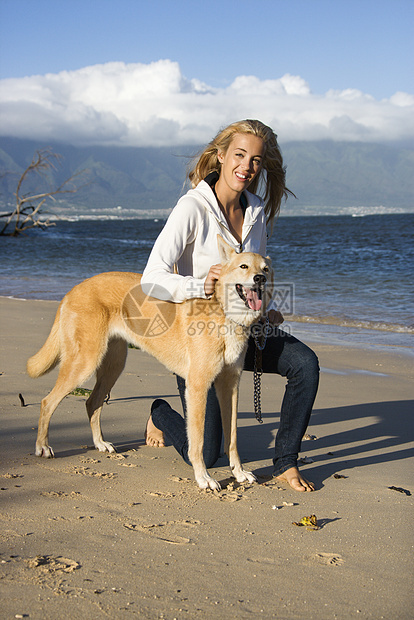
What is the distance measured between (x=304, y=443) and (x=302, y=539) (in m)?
1.84

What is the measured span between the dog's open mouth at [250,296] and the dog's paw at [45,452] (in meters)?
1.72

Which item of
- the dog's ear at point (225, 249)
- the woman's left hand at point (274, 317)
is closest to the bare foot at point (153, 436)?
the woman's left hand at point (274, 317)

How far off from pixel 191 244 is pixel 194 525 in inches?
74.7

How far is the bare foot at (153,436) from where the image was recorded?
4.29m

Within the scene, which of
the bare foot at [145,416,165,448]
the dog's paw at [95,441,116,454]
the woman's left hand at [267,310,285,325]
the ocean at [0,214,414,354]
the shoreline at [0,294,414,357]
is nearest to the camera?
the woman's left hand at [267,310,285,325]

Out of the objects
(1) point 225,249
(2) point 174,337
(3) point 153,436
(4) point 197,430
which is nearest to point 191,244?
(1) point 225,249

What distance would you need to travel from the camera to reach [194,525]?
9.55 ft

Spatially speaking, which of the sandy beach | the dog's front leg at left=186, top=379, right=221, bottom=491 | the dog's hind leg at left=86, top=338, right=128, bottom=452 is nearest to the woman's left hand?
the dog's front leg at left=186, top=379, right=221, bottom=491

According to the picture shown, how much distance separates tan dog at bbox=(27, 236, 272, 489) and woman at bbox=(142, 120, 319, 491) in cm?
14

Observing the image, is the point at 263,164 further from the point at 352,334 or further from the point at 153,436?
the point at 352,334

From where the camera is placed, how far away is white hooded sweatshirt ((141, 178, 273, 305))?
359cm

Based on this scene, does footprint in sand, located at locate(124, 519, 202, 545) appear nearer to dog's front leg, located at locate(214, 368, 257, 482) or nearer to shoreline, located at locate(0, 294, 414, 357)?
dog's front leg, located at locate(214, 368, 257, 482)

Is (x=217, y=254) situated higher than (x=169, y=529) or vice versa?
(x=217, y=254)

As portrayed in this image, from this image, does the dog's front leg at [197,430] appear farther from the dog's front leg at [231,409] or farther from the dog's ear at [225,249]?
the dog's ear at [225,249]
